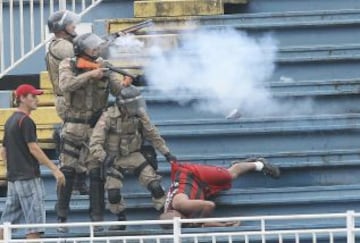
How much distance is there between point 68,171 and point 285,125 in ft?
6.65

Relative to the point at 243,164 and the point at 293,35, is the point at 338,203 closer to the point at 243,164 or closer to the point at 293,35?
the point at 243,164

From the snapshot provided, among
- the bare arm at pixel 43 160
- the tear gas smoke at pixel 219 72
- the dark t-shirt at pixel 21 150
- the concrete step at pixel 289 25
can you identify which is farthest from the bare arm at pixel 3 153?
the concrete step at pixel 289 25

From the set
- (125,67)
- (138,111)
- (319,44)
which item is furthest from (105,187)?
(319,44)

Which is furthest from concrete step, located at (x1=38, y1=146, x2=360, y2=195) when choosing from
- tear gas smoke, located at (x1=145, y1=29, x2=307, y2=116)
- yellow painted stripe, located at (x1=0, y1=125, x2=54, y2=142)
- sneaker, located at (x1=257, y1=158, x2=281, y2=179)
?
yellow painted stripe, located at (x1=0, y1=125, x2=54, y2=142)

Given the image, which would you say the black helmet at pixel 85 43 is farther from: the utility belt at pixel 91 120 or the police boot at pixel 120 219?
the police boot at pixel 120 219

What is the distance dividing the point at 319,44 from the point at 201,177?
2614 millimetres

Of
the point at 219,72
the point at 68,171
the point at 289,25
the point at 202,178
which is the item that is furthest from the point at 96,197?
the point at 289,25

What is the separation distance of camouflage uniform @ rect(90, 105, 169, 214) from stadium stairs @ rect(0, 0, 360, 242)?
0.28 meters

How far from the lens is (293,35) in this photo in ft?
51.6

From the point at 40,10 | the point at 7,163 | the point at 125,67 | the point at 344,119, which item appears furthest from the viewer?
the point at 40,10

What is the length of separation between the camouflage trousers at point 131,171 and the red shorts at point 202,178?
0.68 ft

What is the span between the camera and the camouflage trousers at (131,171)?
544 inches

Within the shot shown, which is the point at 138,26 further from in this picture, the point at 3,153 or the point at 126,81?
the point at 3,153

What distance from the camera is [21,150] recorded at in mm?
13484
